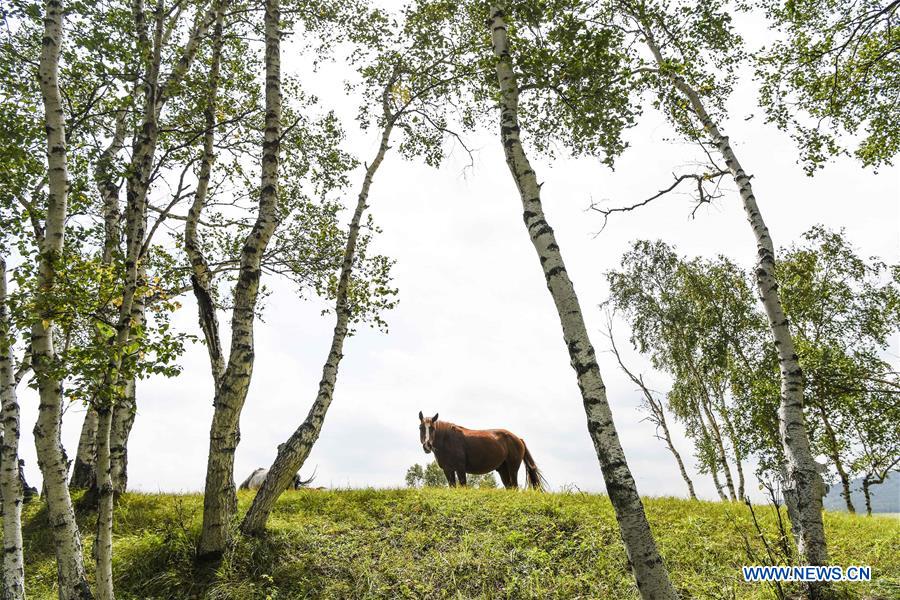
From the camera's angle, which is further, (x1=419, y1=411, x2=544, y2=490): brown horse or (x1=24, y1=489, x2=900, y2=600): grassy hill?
(x1=419, y1=411, x2=544, y2=490): brown horse

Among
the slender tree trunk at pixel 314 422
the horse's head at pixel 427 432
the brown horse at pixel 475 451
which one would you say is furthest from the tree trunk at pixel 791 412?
the horse's head at pixel 427 432

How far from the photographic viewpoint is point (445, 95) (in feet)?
42.8

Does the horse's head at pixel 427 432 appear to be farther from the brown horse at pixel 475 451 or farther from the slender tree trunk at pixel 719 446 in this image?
the slender tree trunk at pixel 719 446

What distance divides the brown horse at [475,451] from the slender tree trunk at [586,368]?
33.8 ft

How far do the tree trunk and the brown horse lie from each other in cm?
931

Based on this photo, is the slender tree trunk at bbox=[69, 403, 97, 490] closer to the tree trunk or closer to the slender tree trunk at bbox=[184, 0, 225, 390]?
the slender tree trunk at bbox=[184, 0, 225, 390]

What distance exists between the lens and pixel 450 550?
27.6 ft

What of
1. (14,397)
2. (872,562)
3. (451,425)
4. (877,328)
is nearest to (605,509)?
(872,562)

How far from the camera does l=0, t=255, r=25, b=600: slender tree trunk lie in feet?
22.3

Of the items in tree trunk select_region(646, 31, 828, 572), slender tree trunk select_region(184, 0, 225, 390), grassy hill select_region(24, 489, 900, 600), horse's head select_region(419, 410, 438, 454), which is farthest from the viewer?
horse's head select_region(419, 410, 438, 454)

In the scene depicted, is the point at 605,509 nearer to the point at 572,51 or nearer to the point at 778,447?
the point at 572,51

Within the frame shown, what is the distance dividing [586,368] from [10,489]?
27.4 ft

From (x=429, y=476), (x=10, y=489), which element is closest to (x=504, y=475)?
(x=10, y=489)

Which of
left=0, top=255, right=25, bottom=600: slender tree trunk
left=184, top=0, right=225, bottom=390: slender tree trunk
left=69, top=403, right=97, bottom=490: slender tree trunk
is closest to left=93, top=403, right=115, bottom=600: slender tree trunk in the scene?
left=0, top=255, right=25, bottom=600: slender tree trunk
